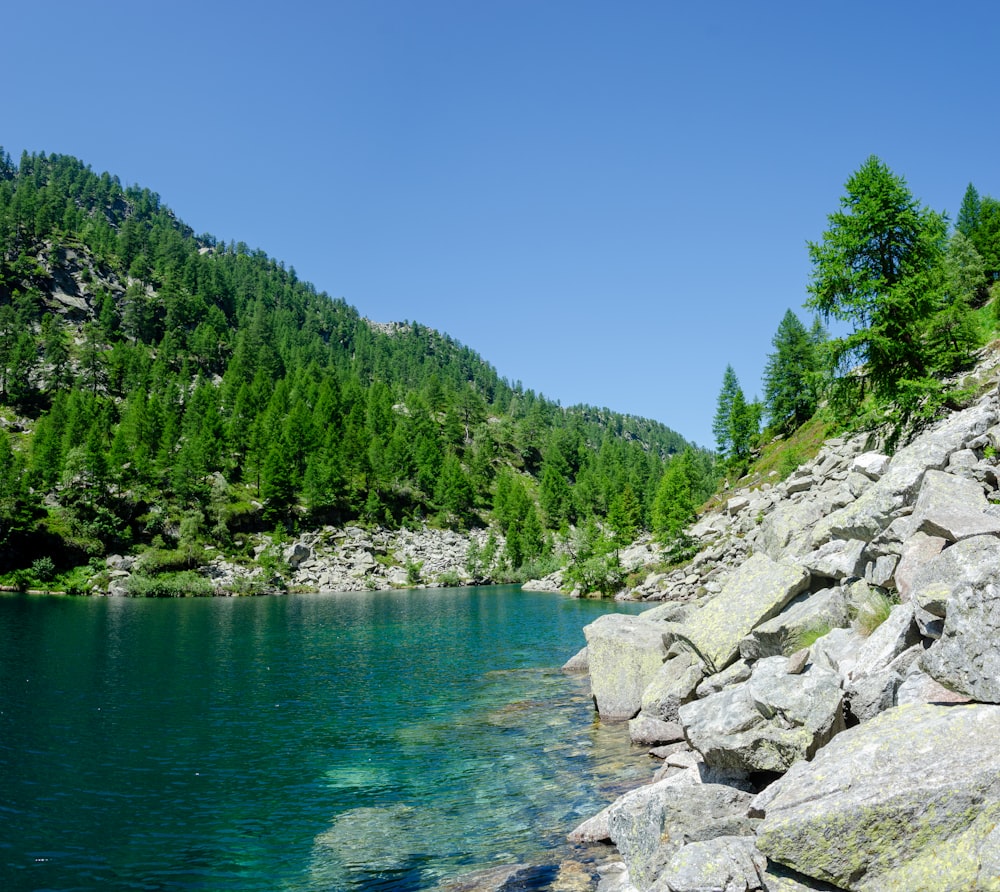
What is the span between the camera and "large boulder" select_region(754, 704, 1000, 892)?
7.79 metres

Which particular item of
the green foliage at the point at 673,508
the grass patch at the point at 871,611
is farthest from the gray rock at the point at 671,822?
the green foliage at the point at 673,508

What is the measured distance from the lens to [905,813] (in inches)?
319

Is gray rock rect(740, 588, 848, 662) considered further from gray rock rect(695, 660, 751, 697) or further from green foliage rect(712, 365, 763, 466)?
green foliage rect(712, 365, 763, 466)

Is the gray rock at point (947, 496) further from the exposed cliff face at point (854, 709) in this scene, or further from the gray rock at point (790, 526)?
the gray rock at point (790, 526)

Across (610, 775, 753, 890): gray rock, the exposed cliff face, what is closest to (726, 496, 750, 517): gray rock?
the exposed cliff face

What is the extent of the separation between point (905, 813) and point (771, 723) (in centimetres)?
413

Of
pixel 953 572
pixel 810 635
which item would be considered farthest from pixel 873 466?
pixel 953 572

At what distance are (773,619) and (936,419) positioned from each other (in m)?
19.2

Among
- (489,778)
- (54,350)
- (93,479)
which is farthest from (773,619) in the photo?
(54,350)

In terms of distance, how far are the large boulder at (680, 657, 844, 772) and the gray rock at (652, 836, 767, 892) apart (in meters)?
2.25

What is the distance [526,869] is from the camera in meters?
13.1

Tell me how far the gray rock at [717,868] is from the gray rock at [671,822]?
1146 mm

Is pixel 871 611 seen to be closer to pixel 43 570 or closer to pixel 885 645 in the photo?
pixel 885 645

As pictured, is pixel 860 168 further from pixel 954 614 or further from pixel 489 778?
pixel 489 778
